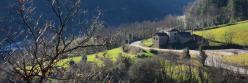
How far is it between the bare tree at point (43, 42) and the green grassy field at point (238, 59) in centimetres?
9340

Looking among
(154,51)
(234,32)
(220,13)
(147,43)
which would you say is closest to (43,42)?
(154,51)

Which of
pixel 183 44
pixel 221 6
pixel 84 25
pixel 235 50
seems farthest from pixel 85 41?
pixel 221 6

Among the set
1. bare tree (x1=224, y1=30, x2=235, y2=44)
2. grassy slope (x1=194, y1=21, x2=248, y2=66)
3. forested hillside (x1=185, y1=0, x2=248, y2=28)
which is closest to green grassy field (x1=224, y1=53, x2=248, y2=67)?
grassy slope (x1=194, y1=21, x2=248, y2=66)

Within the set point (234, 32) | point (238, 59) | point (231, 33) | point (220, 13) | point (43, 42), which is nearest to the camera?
point (43, 42)

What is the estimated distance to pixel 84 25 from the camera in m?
12.0

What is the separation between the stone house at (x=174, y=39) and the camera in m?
122

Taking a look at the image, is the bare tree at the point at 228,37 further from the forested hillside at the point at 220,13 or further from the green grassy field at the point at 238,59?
the forested hillside at the point at 220,13

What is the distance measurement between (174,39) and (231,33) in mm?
13882

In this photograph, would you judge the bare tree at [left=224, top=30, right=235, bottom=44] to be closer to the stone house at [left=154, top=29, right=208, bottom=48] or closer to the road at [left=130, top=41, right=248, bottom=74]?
the stone house at [left=154, top=29, right=208, bottom=48]

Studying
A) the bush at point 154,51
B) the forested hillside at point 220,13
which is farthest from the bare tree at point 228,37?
the forested hillside at point 220,13

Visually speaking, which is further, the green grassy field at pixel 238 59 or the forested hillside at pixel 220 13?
the forested hillside at pixel 220 13

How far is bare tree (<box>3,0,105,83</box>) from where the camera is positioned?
36.9 feet

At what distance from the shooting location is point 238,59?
10550cm

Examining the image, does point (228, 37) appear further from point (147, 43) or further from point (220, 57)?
point (147, 43)
